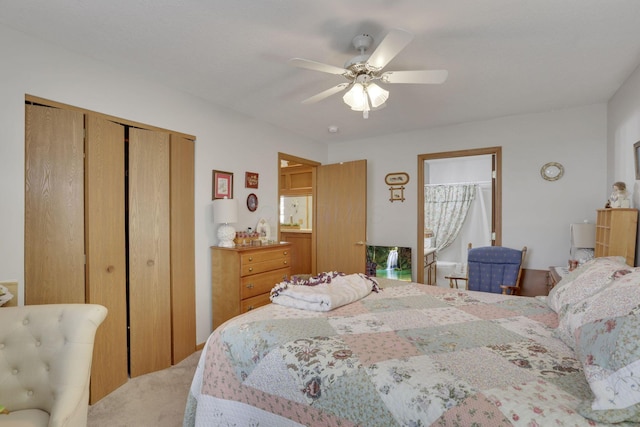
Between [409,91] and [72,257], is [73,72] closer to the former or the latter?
[72,257]

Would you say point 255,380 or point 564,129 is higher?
point 564,129

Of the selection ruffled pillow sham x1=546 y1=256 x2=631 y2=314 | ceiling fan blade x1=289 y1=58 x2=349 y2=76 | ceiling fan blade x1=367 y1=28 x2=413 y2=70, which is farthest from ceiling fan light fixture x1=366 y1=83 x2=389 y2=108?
ruffled pillow sham x1=546 y1=256 x2=631 y2=314

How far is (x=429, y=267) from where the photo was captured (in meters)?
4.98

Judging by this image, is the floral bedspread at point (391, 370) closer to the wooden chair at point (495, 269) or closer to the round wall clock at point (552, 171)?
the wooden chair at point (495, 269)

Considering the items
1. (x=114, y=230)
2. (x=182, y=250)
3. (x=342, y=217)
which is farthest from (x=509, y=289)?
(x=114, y=230)

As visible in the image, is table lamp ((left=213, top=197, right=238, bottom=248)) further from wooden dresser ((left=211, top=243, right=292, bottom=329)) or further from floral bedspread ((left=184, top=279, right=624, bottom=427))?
floral bedspread ((left=184, top=279, right=624, bottom=427))

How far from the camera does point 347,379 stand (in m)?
1.20

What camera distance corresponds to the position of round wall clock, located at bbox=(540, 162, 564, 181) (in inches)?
134

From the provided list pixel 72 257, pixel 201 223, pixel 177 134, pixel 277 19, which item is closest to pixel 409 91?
pixel 277 19

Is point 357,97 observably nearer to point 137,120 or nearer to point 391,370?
point 391,370

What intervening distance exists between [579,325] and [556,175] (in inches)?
111

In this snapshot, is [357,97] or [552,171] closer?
[357,97]

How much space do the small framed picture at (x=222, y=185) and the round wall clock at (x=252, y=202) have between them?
281mm

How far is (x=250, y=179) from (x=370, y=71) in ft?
6.98
